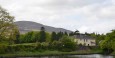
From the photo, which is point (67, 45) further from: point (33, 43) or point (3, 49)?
point (3, 49)

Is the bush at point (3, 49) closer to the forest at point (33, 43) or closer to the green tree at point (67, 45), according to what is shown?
→ the forest at point (33, 43)

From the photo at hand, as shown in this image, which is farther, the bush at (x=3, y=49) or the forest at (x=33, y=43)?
the bush at (x=3, y=49)

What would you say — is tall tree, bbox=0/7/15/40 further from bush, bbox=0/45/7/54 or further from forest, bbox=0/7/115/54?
bush, bbox=0/45/7/54

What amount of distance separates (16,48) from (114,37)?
1297 inches

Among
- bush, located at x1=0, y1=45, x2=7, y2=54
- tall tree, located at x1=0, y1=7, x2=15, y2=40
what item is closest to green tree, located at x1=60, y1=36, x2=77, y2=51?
bush, located at x1=0, y1=45, x2=7, y2=54

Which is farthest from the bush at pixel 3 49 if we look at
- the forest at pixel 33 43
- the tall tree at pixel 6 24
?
the tall tree at pixel 6 24

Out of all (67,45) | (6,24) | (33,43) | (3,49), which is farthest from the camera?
(33,43)

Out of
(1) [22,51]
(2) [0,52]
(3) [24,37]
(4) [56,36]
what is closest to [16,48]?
(1) [22,51]

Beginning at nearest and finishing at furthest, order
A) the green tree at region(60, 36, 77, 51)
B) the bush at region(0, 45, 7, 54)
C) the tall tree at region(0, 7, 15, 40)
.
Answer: the tall tree at region(0, 7, 15, 40), the bush at region(0, 45, 7, 54), the green tree at region(60, 36, 77, 51)

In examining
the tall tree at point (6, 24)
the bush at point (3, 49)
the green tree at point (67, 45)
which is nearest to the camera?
the tall tree at point (6, 24)

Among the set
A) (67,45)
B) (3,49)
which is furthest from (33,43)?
(3,49)

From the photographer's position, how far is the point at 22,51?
10731cm

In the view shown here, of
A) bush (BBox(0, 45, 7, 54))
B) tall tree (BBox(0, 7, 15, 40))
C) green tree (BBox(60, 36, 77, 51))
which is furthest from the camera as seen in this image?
green tree (BBox(60, 36, 77, 51))

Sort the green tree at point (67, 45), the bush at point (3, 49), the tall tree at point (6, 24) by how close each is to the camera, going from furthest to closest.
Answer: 1. the green tree at point (67, 45)
2. the bush at point (3, 49)
3. the tall tree at point (6, 24)
